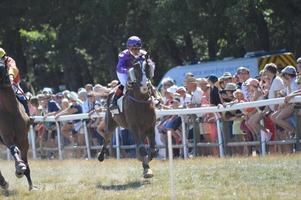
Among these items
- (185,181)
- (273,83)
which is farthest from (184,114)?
(185,181)

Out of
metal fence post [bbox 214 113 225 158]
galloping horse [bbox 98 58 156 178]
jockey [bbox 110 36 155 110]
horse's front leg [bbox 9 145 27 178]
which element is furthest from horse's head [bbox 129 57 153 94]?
metal fence post [bbox 214 113 225 158]

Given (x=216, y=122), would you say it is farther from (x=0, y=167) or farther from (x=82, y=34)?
(x=82, y=34)

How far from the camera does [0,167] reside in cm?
1984

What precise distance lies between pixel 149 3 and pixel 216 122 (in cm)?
1715

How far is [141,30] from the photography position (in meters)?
39.8

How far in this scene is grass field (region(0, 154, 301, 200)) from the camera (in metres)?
11.9

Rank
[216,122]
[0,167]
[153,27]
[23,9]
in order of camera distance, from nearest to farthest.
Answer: [216,122], [0,167], [153,27], [23,9]

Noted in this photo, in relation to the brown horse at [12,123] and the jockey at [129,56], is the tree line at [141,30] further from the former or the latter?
the brown horse at [12,123]

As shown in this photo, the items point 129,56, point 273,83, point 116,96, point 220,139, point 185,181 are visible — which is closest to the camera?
point 185,181

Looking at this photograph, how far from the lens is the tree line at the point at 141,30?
3134 centimetres

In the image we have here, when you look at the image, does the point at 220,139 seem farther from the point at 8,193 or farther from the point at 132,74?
the point at 8,193

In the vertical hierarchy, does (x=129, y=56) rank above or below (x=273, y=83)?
above

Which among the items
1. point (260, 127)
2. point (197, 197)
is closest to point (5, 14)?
point (260, 127)

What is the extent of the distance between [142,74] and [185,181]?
92.3 inches
